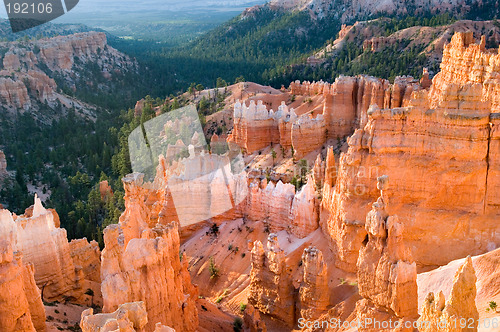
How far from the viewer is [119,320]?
10484mm

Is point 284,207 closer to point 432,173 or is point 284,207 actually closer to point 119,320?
point 432,173

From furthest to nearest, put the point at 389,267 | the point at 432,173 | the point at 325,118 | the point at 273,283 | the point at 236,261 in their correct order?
1. the point at 325,118
2. the point at 236,261
3. the point at 273,283
4. the point at 432,173
5. the point at 389,267

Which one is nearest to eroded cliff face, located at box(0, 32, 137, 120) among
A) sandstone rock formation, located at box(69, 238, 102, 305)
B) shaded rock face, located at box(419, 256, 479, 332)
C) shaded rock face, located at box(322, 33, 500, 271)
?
sandstone rock formation, located at box(69, 238, 102, 305)

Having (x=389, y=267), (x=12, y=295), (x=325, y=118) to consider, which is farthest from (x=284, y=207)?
(x=12, y=295)

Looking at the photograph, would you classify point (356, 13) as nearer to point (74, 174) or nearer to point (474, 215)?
point (74, 174)

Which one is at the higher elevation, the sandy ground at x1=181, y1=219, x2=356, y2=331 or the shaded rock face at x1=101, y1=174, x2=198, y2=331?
the shaded rock face at x1=101, y1=174, x2=198, y2=331

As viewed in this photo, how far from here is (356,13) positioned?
121m

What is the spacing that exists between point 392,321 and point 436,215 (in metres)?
5.85

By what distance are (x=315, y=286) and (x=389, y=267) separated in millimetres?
5159

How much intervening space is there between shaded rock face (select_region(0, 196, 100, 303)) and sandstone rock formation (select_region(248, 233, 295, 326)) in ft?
20.5

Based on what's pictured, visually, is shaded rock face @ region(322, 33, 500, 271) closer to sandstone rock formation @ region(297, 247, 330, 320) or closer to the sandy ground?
the sandy ground

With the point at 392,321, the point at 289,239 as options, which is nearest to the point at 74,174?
the point at 289,239

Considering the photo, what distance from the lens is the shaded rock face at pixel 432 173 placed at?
656 inches

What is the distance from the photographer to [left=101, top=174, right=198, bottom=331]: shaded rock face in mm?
13617
